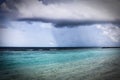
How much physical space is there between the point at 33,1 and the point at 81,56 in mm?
1158

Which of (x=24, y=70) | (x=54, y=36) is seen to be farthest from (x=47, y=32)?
(x=24, y=70)

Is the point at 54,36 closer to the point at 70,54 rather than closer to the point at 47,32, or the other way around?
the point at 47,32

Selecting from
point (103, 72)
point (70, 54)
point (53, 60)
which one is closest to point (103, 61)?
point (103, 72)

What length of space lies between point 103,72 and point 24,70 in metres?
1.27

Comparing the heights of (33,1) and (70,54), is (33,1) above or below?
above

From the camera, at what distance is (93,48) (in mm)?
3605

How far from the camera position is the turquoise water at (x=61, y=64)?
3254mm

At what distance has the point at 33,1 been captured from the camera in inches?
135

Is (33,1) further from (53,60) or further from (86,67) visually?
(86,67)

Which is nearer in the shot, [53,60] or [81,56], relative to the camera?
[53,60]

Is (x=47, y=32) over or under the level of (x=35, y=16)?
under

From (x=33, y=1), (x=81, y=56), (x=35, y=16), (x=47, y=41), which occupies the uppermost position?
(x=33, y=1)

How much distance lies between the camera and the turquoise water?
325 centimetres

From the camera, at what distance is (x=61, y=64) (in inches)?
134
